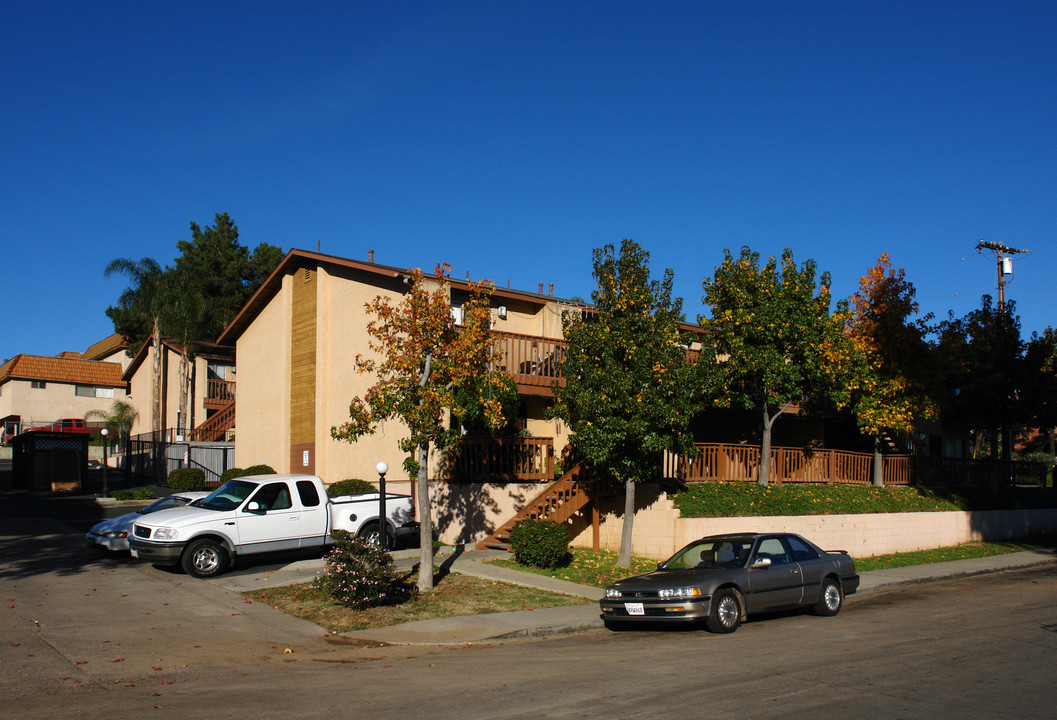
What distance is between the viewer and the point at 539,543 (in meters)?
17.2

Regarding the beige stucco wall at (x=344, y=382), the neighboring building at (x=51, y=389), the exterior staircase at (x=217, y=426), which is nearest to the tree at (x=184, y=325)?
the exterior staircase at (x=217, y=426)

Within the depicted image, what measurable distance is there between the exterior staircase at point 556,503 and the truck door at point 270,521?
4.79 m

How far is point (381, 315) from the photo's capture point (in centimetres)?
1482

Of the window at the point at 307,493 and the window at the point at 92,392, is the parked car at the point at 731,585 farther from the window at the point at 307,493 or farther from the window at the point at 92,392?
the window at the point at 92,392

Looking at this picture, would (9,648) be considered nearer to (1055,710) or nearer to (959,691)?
(959,691)

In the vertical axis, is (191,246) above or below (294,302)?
above

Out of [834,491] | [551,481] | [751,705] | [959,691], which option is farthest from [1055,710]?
[834,491]

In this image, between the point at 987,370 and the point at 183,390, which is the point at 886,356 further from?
the point at 183,390

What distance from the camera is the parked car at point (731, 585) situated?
38.7 ft

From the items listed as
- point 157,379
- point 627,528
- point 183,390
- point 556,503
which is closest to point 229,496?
point 556,503

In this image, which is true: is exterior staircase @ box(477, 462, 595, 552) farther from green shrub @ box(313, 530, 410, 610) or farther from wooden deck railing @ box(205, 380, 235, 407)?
wooden deck railing @ box(205, 380, 235, 407)

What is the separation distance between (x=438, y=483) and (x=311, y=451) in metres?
5.48

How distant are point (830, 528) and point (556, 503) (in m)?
6.97

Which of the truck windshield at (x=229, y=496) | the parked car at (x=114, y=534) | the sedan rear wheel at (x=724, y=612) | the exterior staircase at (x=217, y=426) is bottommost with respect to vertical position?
the sedan rear wheel at (x=724, y=612)
